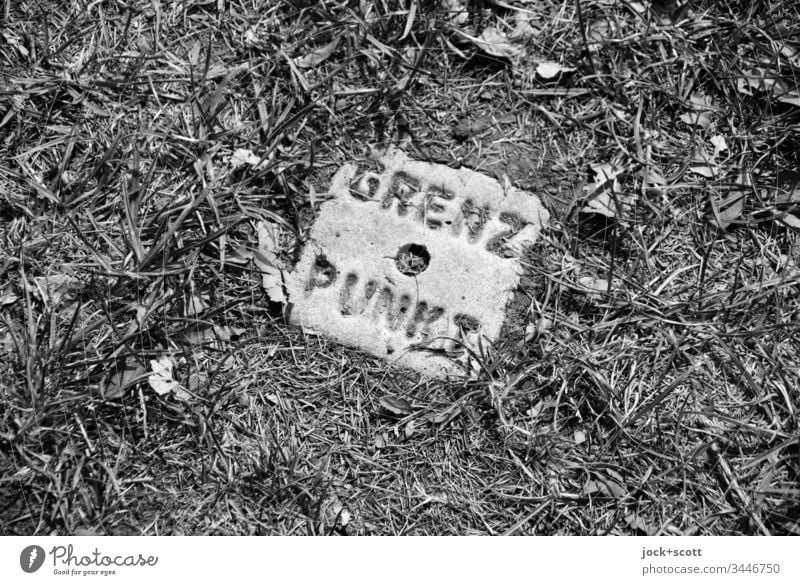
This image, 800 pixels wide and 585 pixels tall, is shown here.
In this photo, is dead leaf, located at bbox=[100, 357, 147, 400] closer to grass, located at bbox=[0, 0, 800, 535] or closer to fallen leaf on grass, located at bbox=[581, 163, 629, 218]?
grass, located at bbox=[0, 0, 800, 535]

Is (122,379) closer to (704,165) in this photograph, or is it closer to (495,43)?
(495,43)

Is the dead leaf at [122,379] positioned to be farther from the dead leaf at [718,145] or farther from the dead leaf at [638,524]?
the dead leaf at [718,145]

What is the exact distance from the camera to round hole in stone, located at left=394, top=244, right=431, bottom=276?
216 cm

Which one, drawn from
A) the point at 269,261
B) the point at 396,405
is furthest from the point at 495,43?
the point at 396,405

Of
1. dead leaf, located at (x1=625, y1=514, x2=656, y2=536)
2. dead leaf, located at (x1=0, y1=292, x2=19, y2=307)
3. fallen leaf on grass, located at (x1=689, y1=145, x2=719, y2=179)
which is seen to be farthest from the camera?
fallen leaf on grass, located at (x1=689, y1=145, x2=719, y2=179)

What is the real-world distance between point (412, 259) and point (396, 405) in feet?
1.45

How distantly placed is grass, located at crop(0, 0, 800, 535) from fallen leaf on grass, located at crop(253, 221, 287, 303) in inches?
1.5

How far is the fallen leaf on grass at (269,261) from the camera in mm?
2139

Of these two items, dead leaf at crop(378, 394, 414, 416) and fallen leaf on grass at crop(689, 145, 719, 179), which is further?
fallen leaf on grass at crop(689, 145, 719, 179)

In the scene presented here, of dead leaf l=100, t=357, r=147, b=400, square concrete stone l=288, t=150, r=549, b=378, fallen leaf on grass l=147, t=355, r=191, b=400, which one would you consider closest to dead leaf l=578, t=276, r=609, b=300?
square concrete stone l=288, t=150, r=549, b=378

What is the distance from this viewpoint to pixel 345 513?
2043mm

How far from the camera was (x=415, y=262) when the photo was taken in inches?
85.3
